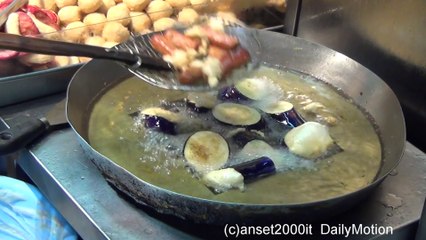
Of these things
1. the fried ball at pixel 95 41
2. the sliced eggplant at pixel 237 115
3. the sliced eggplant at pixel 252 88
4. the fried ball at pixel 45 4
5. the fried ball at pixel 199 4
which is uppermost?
the fried ball at pixel 45 4

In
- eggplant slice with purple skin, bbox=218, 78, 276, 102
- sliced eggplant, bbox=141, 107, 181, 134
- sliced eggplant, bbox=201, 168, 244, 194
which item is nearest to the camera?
sliced eggplant, bbox=201, 168, 244, 194

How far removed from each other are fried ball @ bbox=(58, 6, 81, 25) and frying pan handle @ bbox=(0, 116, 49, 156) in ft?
1.14

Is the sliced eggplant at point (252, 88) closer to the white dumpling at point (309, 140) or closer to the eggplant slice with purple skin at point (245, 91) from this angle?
the eggplant slice with purple skin at point (245, 91)

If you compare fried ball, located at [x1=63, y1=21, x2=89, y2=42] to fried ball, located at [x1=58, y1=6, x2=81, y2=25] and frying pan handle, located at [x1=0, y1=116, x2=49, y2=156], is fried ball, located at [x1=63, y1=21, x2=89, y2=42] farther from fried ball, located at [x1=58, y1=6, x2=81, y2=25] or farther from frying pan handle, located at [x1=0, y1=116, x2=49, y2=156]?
frying pan handle, located at [x1=0, y1=116, x2=49, y2=156]

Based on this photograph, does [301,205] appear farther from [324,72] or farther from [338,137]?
[324,72]

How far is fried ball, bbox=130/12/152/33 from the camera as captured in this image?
130 cm

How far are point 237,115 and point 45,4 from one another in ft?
1.82

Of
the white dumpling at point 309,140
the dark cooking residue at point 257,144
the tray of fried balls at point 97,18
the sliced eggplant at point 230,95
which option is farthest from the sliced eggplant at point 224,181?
the tray of fried balls at point 97,18

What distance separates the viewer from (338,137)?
1.01 m

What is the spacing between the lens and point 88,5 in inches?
51.3

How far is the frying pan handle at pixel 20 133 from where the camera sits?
3.06ft

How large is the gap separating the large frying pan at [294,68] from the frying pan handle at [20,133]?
0.22 ft

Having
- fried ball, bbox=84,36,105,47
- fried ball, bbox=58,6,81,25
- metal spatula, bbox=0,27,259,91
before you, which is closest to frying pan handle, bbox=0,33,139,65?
metal spatula, bbox=0,27,259,91

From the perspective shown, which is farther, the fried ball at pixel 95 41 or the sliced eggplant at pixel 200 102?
the fried ball at pixel 95 41
